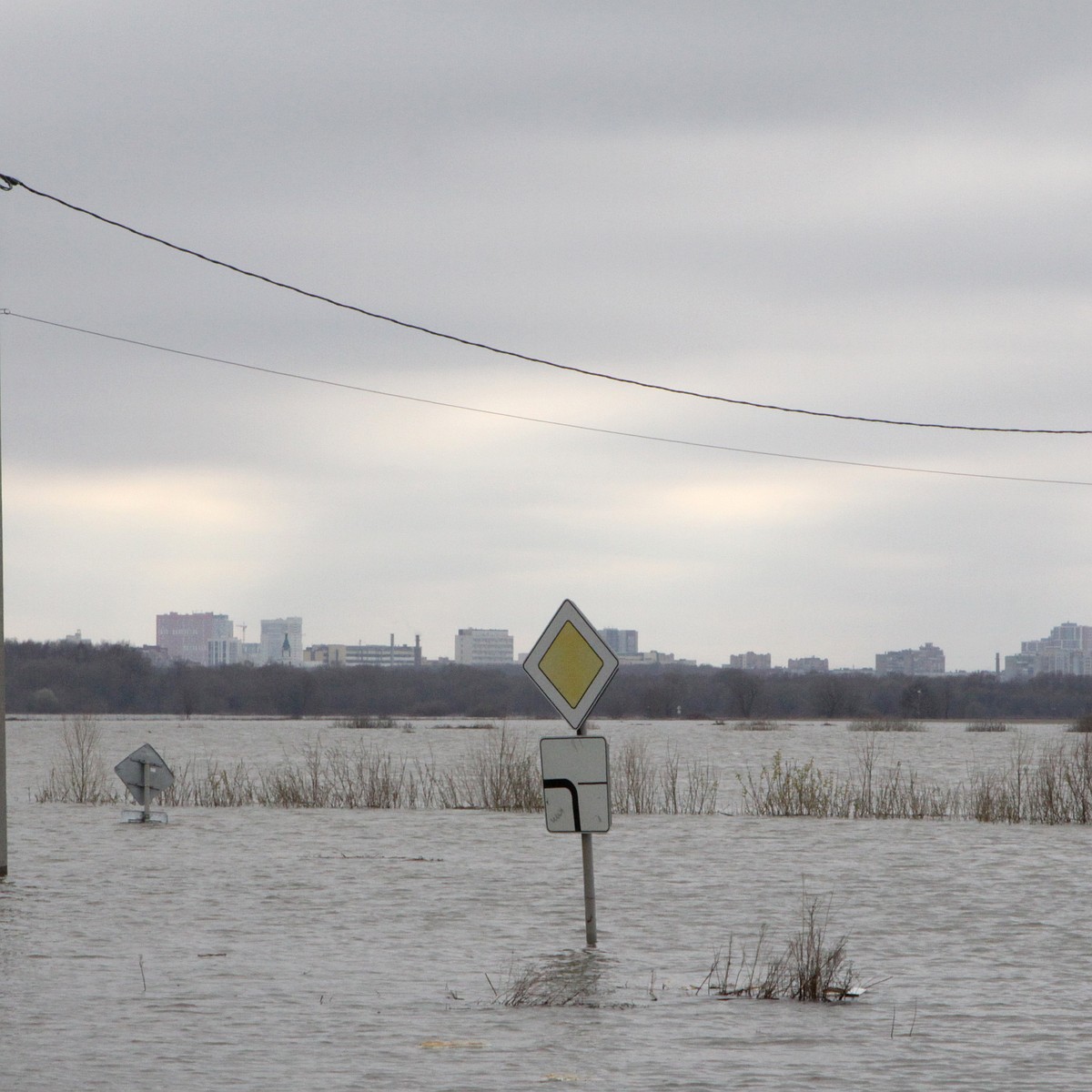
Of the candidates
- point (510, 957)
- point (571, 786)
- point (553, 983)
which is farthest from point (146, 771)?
point (553, 983)

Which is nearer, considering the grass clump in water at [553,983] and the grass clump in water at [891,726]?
the grass clump in water at [553,983]

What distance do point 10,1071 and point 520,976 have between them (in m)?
4.43

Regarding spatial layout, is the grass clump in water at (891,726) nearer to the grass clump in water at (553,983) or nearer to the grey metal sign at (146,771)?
the grey metal sign at (146,771)

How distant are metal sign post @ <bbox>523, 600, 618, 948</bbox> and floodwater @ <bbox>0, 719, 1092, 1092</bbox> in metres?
1.04

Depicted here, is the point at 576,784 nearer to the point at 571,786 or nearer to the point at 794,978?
the point at 571,786


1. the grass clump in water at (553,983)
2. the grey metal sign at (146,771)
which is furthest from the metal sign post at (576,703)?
the grey metal sign at (146,771)

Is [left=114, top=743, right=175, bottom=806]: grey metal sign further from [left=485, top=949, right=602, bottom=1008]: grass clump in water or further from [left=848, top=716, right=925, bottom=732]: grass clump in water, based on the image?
[left=848, top=716, right=925, bottom=732]: grass clump in water

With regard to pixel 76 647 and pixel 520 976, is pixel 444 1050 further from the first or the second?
pixel 76 647

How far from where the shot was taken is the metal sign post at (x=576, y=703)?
13766 millimetres

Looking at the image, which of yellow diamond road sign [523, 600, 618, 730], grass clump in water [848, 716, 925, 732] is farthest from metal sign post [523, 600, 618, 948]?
grass clump in water [848, 716, 925, 732]

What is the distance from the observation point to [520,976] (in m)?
12.0

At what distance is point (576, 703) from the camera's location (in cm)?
1380

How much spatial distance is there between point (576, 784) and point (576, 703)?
668mm

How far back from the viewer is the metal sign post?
542 inches
